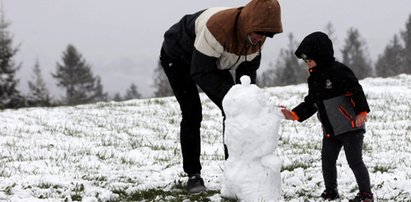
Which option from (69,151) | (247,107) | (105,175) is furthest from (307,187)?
(69,151)

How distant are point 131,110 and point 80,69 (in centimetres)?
4427

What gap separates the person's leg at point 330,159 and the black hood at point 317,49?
761 millimetres

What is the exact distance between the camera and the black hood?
397 centimetres

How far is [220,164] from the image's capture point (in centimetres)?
597

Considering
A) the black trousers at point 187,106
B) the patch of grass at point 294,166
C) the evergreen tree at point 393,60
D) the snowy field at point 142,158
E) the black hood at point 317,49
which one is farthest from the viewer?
the evergreen tree at point 393,60

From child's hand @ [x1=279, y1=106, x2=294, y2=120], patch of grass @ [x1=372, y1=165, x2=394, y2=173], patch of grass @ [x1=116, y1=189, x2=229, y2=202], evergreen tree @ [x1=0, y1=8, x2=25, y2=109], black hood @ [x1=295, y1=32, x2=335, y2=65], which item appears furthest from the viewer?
evergreen tree @ [x1=0, y1=8, x2=25, y2=109]

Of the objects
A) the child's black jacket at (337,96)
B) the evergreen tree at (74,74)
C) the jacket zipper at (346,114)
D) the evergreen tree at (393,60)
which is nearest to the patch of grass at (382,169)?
the child's black jacket at (337,96)

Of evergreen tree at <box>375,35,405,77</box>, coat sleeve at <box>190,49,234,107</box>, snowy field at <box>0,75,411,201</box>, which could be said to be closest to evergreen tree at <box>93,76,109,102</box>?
evergreen tree at <box>375,35,405,77</box>

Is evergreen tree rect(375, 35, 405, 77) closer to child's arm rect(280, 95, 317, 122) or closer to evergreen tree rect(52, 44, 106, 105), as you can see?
evergreen tree rect(52, 44, 106, 105)

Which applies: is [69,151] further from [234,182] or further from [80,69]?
[80,69]

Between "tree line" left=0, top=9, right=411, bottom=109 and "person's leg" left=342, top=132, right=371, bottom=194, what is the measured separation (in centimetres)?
2383

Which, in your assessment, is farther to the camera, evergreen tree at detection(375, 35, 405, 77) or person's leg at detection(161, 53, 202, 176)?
evergreen tree at detection(375, 35, 405, 77)

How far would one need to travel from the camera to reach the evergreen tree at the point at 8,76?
26.2 meters

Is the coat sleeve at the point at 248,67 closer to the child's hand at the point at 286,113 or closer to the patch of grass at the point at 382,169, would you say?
the child's hand at the point at 286,113
